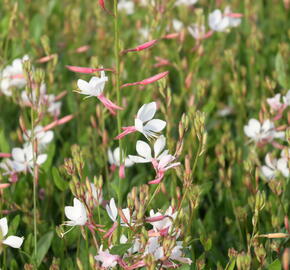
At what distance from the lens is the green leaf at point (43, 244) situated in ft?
5.85

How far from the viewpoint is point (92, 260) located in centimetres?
133

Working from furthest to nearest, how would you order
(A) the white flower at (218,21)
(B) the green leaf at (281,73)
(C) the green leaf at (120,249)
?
(A) the white flower at (218,21)
(B) the green leaf at (281,73)
(C) the green leaf at (120,249)

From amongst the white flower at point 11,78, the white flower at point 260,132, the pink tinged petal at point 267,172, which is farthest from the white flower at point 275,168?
the white flower at point 11,78

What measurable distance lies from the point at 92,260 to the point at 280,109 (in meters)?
1.07

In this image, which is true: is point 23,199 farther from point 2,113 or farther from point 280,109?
point 280,109

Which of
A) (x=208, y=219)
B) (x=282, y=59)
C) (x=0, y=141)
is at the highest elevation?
(x=282, y=59)

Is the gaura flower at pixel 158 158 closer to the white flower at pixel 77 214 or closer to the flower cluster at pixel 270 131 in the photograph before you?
the white flower at pixel 77 214

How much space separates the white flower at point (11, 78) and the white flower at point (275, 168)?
1.03 m

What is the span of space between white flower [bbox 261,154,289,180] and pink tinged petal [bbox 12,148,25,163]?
0.81m

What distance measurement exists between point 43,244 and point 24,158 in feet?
1.18

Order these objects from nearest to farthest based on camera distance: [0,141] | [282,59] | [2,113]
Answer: [0,141], [282,59], [2,113]

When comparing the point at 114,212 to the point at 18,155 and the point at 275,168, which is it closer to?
the point at 18,155

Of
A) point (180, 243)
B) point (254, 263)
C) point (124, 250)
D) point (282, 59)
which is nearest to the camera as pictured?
point (124, 250)

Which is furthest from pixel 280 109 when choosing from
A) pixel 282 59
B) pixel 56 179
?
pixel 56 179
